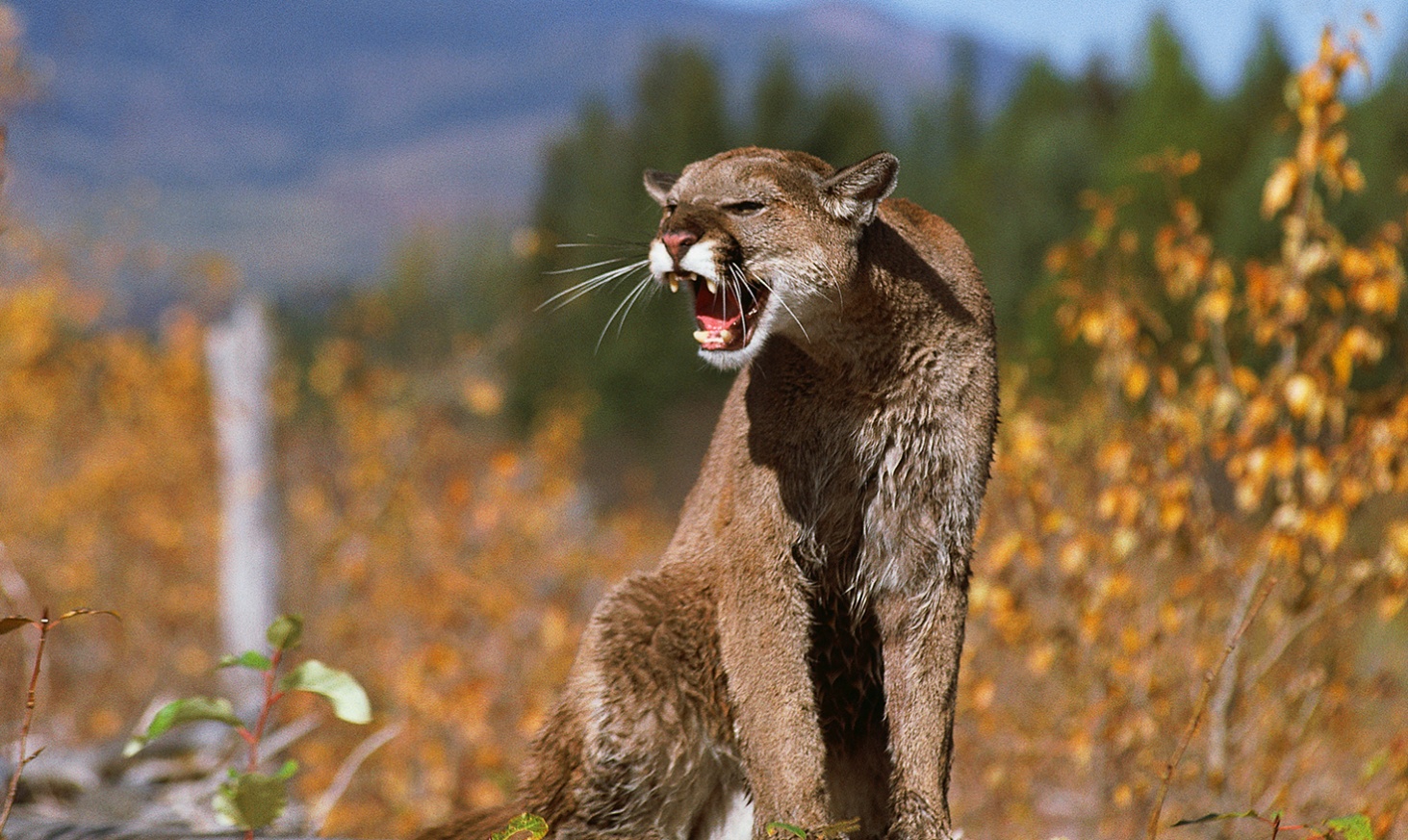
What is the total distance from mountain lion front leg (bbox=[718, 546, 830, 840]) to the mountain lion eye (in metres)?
0.85

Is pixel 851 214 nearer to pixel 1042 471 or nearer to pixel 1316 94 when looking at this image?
pixel 1316 94

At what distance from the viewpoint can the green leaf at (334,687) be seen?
3.07 m

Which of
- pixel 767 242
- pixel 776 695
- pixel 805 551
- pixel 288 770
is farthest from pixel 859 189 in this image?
pixel 288 770

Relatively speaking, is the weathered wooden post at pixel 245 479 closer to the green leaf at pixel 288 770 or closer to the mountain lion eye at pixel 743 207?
the green leaf at pixel 288 770

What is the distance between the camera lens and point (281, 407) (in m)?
15.4

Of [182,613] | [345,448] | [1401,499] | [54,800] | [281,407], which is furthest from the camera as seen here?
[345,448]

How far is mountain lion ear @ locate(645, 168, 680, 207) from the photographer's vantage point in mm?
3328

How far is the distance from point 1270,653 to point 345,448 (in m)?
13.8

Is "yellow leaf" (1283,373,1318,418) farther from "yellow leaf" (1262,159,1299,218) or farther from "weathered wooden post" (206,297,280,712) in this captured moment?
"weathered wooden post" (206,297,280,712)

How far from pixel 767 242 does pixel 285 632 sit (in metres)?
1.59

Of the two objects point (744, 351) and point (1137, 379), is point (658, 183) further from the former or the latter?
point (1137, 379)

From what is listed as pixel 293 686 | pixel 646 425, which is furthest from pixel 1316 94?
pixel 646 425

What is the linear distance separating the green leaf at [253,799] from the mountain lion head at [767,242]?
4.84 feet

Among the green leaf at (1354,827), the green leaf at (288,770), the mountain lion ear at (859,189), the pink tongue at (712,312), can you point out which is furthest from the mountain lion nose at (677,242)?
the green leaf at (1354,827)
